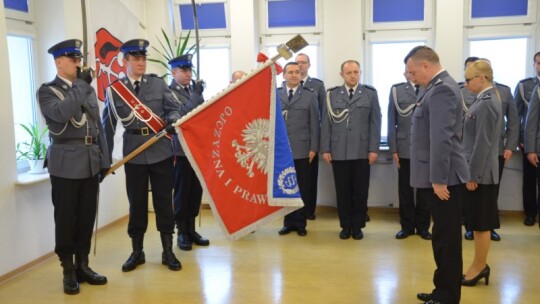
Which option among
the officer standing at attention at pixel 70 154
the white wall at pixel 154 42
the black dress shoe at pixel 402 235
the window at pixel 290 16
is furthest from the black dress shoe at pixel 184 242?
the window at pixel 290 16

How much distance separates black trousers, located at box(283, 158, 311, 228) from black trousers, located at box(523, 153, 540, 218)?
7.07 ft


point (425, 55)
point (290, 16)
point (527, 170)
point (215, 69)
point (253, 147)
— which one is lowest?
point (527, 170)

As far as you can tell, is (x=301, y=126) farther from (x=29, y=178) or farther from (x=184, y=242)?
(x=29, y=178)

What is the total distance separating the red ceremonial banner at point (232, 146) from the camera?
2.80m

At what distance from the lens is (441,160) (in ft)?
8.34

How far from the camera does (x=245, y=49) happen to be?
539 centimetres

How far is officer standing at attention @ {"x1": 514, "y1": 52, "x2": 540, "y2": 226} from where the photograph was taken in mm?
4719

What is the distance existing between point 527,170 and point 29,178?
4.43 meters

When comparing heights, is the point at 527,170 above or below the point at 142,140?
below

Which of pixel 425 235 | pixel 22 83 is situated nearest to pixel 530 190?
pixel 425 235

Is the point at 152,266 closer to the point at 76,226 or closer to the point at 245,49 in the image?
the point at 76,226

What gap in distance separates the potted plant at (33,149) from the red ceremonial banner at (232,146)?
175cm

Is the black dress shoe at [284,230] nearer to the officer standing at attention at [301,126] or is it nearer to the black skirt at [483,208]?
the officer standing at attention at [301,126]

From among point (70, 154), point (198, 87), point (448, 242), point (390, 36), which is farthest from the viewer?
point (390, 36)
